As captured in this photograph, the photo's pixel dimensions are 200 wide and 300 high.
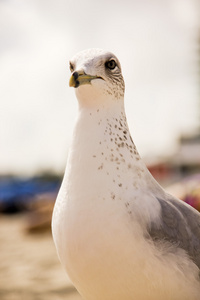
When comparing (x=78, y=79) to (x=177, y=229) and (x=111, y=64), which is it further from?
(x=177, y=229)

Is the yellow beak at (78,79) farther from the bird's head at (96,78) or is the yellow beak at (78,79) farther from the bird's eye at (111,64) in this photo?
the bird's eye at (111,64)

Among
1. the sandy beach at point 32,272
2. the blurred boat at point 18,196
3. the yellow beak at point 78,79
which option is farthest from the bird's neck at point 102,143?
the blurred boat at point 18,196

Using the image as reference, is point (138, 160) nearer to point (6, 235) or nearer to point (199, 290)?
point (199, 290)

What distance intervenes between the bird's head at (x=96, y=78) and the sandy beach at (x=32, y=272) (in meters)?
3.21

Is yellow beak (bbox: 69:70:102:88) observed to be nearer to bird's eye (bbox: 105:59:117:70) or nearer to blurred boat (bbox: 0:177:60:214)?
bird's eye (bbox: 105:59:117:70)

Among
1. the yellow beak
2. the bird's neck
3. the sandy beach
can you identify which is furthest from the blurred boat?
the yellow beak

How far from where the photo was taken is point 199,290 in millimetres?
2785

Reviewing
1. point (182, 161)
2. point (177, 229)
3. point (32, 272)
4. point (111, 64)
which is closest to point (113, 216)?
point (177, 229)

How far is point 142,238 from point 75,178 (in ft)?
1.98

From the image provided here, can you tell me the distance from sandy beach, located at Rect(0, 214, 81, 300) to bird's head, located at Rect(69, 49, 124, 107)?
126 inches

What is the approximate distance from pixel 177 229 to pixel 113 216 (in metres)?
0.51

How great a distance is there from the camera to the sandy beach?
18.0 feet

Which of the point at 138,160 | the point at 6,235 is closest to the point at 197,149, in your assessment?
the point at 6,235

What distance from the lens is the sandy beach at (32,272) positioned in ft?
18.0
